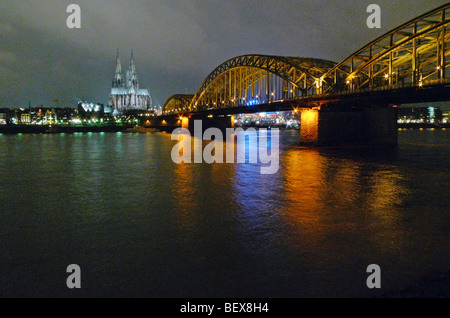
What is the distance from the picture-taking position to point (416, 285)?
7465mm

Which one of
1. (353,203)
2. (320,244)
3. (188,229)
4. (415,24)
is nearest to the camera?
(320,244)

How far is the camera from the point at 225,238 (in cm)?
1056

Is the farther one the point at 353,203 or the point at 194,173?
the point at 194,173

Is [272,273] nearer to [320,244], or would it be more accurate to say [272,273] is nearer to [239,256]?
[239,256]

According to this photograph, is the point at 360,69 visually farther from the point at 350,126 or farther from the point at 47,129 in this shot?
the point at 47,129

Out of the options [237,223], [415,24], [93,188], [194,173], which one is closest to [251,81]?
[415,24]

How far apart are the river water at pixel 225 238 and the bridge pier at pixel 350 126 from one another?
3361 cm

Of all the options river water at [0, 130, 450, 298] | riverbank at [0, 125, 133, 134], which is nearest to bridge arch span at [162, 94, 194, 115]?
riverbank at [0, 125, 133, 134]

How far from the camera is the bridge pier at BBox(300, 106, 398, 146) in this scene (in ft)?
177

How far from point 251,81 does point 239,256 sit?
89.6 metres

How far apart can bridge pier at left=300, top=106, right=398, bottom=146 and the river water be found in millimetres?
33610

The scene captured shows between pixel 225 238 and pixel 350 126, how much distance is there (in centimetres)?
4889

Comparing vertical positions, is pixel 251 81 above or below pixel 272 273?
above

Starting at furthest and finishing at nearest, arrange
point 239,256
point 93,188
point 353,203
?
point 93,188 → point 353,203 → point 239,256
